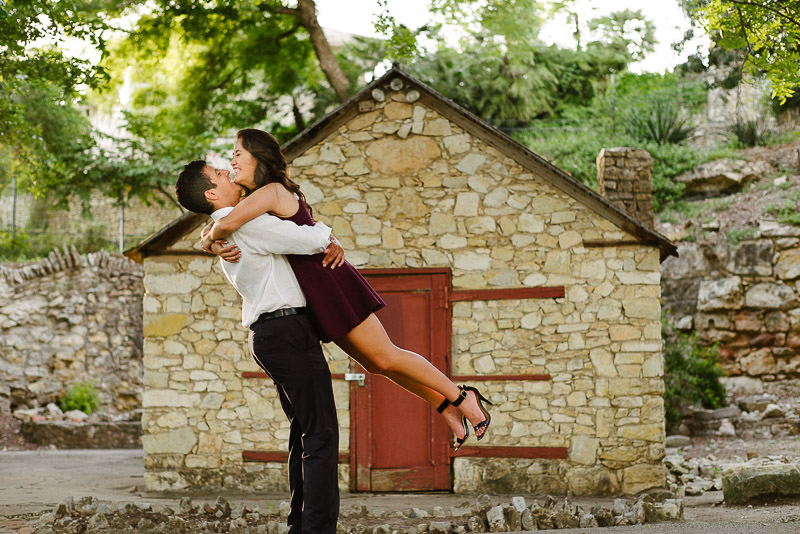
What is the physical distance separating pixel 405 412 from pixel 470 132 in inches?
118

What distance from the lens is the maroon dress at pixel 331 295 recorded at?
10.7ft

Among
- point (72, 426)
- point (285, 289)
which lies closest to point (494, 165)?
point (285, 289)

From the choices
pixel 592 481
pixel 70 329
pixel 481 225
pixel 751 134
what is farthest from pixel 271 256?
pixel 751 134

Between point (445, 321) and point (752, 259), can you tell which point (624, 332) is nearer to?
point (445, 321)

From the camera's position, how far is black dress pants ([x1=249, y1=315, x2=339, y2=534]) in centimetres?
320

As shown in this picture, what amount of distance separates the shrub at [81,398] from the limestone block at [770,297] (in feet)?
37.2

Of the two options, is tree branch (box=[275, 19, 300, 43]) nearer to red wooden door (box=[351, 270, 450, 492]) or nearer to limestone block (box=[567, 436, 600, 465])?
red wooden door (box=[351, 270, 450, 492])

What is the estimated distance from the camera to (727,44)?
243 inches

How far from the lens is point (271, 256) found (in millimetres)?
Answer: 3307

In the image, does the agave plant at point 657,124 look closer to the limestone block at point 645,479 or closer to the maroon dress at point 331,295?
the limestone block at point 645,479

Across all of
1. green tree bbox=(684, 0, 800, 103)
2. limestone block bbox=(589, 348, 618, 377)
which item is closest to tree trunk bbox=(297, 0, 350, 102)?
limestone block bbox=(589, 348, 618, 377)

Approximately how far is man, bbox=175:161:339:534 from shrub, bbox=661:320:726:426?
10.2 m

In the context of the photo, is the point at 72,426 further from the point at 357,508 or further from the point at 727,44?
the point at 727,44

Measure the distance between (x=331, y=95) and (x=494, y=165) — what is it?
10512mm
